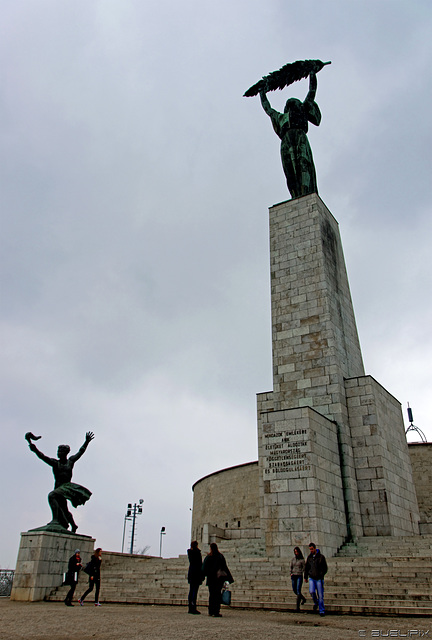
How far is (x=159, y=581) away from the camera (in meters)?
11.5

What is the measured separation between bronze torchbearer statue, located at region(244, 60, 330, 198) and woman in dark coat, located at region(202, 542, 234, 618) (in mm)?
17046

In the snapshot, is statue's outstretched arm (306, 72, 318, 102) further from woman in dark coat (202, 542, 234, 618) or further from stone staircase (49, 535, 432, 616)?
woman in dark coat (202, 542, 234, 618)

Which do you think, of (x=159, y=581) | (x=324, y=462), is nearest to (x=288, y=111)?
(x=324, y=462)

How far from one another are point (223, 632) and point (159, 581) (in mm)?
6436

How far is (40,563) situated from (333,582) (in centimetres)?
722

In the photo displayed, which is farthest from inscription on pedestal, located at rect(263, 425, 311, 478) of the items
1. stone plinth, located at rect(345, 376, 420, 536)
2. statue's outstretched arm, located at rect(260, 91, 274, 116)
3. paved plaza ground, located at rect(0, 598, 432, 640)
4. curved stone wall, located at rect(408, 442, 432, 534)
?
statue's outstretched arm, located at rect(260, 91, 274, 116)

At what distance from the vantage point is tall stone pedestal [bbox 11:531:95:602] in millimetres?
12000

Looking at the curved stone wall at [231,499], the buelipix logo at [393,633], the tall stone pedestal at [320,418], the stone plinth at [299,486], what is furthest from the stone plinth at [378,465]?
the curved stone wall at [231,499]

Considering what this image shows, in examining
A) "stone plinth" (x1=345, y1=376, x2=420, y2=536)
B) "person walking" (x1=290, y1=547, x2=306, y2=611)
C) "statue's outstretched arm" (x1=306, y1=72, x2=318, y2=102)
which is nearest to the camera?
"person walking" (x1=290, y1=547, x2=306, y2=611)

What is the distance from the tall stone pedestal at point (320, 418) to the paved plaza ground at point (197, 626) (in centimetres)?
540

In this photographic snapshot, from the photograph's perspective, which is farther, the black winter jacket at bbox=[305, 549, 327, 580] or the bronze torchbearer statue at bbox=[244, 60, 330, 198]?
the bronze torchbearer statue at bbox=[244, 60, 330, 198]

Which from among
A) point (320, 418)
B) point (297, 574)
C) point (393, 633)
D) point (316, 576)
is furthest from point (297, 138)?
point (393, 633)

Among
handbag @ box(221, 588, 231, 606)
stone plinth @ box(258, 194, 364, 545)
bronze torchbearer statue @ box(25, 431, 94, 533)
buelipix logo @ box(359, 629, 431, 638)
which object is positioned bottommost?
buelipix logo @ box(359, 629, 431, 638)

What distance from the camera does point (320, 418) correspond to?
15.2 m
